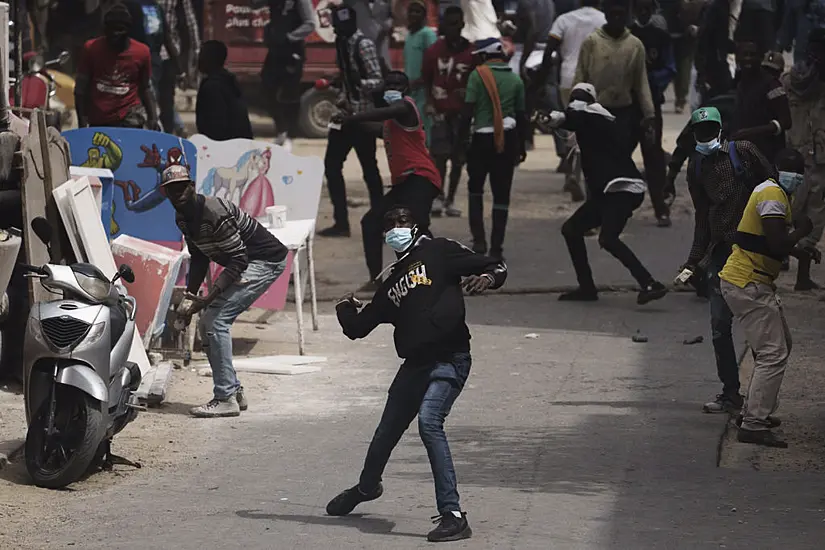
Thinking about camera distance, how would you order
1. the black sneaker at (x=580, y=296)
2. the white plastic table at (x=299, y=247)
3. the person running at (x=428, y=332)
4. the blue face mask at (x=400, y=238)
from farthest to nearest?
the black sneaker at (x=580, y=296)
the white plastic table at (x=299, y=247)
the blue face mask at (x=400, y=238)
the person running at (x=428, y=332)

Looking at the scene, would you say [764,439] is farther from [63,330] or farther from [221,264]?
[63,330]

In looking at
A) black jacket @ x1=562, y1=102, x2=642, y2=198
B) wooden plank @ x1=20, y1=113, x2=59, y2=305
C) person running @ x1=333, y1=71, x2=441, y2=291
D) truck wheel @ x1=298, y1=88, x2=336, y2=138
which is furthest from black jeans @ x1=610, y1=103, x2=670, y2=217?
truck wheel @ x1=298, y1=88, x2=336, y2=138

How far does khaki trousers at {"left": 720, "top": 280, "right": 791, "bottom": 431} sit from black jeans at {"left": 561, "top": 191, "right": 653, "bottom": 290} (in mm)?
3739

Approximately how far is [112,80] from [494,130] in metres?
3.13

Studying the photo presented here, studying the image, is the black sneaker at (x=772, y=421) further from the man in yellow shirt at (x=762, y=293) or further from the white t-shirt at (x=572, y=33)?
the white t-shirt at (x=572, y=33)

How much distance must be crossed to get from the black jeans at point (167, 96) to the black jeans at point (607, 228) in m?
5.85

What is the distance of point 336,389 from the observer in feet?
34.2

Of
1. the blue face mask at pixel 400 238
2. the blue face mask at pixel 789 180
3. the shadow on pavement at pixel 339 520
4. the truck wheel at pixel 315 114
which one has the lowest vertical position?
the truck wheel at pixel 315 114

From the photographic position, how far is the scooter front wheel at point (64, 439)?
7.95 metres

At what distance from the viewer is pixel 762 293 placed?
349 inches

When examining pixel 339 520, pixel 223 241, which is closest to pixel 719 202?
pixel 223 241

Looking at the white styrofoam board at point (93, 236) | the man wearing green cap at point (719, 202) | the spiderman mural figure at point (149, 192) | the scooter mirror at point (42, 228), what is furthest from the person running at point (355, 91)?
the scooter mirror at point (42, 228)

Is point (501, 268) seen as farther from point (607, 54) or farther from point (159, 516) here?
point (607, 54)

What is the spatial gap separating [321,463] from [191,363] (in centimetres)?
278
